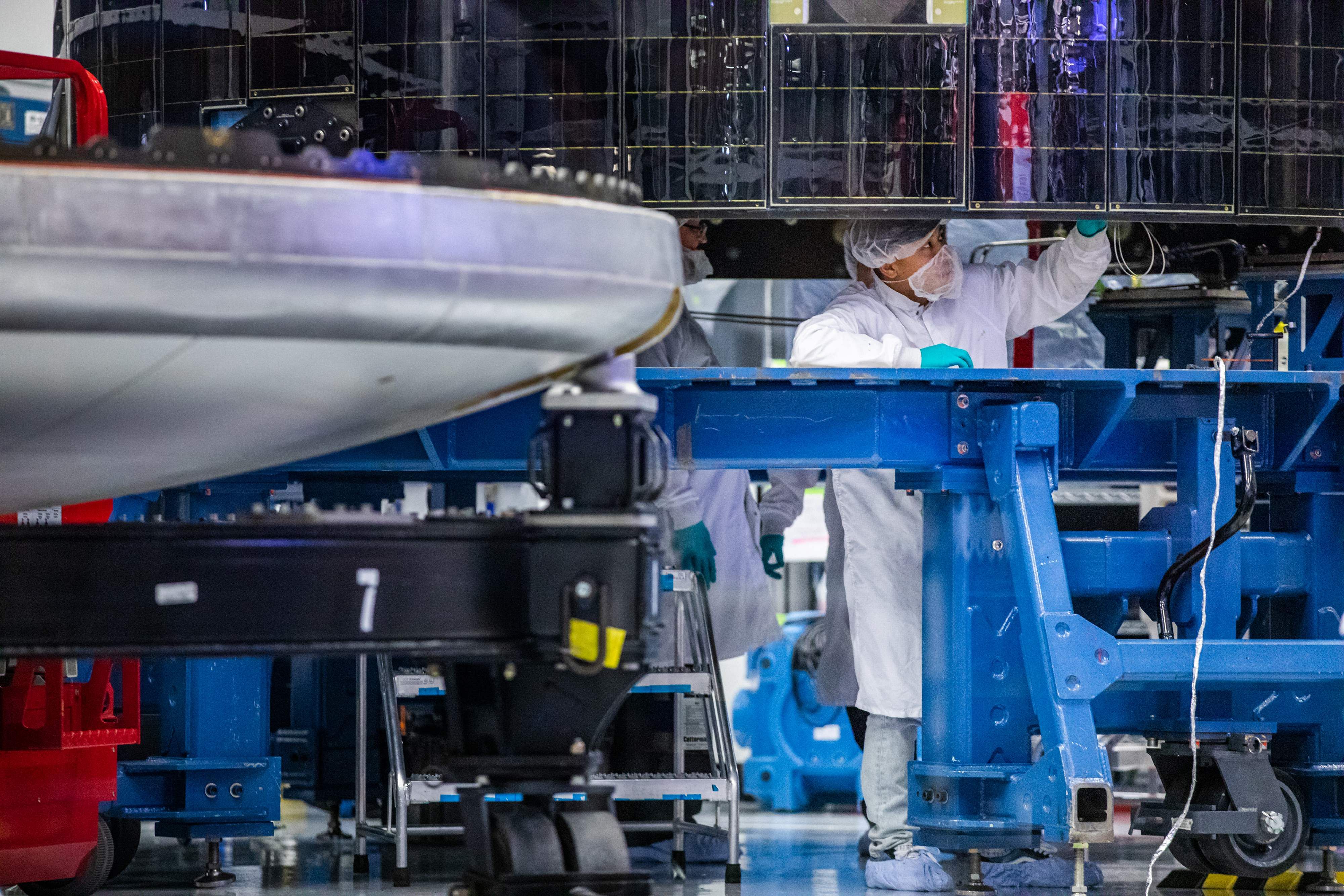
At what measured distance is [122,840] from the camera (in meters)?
4.91

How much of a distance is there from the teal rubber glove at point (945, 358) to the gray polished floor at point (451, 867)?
1.29 meters

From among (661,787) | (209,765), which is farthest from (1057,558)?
(209,765)

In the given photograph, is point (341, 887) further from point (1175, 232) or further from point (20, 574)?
point (1175, 232)

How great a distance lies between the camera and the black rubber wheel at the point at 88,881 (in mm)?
4219

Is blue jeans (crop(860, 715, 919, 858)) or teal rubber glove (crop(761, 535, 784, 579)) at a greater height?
teal rubber glove (crop(761, 535, 784, 579))

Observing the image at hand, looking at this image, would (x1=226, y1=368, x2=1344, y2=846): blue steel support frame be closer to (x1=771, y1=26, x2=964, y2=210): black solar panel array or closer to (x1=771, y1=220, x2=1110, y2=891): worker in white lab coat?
(x1=771, y1=220, x2=1110, y2=891): worker in white lab coat

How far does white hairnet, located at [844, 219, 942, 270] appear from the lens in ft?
15.3

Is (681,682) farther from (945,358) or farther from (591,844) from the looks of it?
(591,844)

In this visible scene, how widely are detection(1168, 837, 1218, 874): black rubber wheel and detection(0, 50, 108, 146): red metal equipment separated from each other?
117 inches

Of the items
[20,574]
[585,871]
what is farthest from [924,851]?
[20,574]

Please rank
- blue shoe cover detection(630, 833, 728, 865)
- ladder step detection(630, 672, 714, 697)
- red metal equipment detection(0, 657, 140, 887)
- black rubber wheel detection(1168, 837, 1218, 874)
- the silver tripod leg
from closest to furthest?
red metal equipment detection(0, 657, 140, 887) → black rubber wheel detection(1168, 837, 1218, 874) → the silver tripod leg → ladder step detection(630, 672, 714, 697) → blue shoe cover detection(630, 833, 728, 865)

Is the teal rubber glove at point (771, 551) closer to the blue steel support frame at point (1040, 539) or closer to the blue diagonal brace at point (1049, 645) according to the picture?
the blue steel support frame at point (1040, 539)

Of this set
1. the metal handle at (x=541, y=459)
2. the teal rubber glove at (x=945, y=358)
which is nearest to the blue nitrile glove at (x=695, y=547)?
the teal rubber glove at (x=945, y=358)

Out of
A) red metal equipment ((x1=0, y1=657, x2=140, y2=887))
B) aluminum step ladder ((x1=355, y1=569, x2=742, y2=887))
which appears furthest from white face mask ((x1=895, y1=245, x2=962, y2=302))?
red metal equipment ((x1=0, y1=657, x2=140, y2=887))
